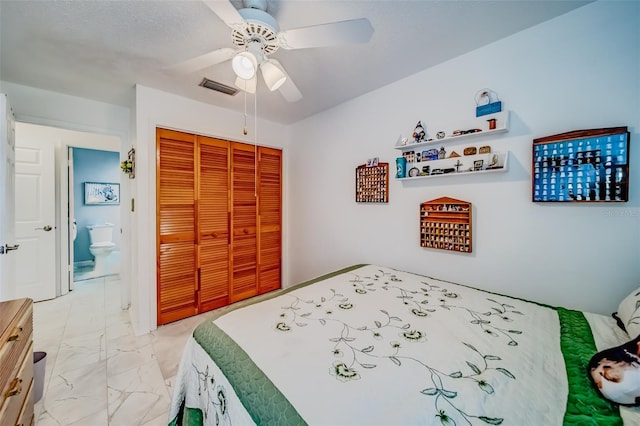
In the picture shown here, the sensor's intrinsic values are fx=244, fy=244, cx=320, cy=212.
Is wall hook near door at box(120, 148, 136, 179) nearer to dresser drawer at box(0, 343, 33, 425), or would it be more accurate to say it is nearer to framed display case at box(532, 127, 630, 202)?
dresser drawer at box(0, 343, 33, 425)

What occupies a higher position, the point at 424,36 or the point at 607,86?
the point at 424,36

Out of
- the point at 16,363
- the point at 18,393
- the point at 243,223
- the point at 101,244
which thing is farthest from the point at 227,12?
the point at 101,244

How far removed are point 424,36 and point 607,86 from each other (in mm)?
1087

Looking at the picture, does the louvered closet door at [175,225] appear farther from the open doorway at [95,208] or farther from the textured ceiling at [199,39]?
the open doorway at [95,208]

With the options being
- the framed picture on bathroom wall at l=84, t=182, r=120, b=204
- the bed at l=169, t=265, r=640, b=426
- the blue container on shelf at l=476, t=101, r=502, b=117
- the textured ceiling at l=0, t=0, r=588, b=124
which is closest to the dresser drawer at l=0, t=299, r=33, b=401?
the bed at l=169, t=265, r=640, b=426

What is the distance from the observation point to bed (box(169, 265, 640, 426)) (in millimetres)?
702

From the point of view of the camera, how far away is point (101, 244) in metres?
4.46

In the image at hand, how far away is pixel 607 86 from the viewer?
1396mm

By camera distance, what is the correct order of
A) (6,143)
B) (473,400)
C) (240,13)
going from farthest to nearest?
1. (6,143)
2. (240,13)
3. (473,400)

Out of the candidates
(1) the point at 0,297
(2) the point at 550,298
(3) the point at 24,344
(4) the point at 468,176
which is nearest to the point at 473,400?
(2) the point at 550,298

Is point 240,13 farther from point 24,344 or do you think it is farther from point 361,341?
point 24,344

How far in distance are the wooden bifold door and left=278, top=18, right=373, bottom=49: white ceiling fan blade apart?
72.8 inches

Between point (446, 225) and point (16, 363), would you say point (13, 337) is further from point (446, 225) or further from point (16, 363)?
point (446, 225)

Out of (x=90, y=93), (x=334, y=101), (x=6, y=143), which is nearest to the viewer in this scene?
(x=6, y=143)
